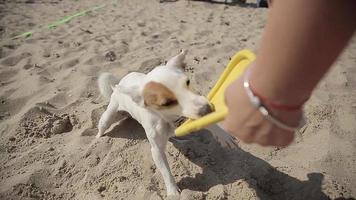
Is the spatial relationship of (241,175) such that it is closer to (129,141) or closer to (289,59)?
(129,141)

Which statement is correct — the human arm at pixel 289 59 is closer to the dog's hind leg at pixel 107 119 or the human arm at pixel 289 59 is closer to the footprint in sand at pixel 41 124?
the dog's hind leg at pixel 107 119

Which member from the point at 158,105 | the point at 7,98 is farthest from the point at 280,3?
the point at 7,98

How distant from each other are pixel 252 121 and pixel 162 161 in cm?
139

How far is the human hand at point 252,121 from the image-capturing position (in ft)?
3.15

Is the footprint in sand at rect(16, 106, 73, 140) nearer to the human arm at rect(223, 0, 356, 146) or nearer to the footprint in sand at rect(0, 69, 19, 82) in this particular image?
the footprint in sand at rect(0, 69, 19, 82)

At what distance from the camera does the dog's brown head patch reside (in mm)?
1973

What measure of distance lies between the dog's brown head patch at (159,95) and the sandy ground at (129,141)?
1.91 feet

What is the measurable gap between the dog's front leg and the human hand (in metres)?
1.29

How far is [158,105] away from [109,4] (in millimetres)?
5862

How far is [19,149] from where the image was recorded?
107 inches

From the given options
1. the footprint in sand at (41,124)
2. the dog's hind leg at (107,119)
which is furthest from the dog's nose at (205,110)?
the footprint in sand at (41,124)

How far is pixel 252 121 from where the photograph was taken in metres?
0.98

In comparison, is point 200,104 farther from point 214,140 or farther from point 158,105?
point 214,140

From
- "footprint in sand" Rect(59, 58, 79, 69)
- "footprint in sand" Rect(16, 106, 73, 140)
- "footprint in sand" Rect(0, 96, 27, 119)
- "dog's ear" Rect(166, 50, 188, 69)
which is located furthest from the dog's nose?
"footprint in sand" Rect(59, 58, 79, 69)
